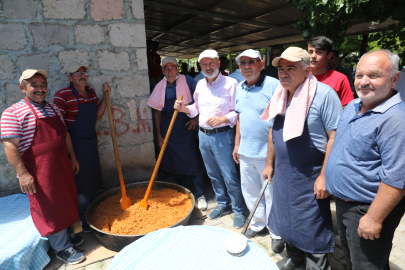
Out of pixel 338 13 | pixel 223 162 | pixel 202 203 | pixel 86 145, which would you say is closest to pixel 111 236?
pixel 86 145

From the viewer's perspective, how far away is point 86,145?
3.19 m

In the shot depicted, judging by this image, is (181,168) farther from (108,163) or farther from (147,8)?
(147,8)

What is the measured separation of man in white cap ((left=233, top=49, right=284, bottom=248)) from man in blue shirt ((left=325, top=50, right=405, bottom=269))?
898 millimetres

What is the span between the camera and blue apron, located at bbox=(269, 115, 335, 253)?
6.68ft

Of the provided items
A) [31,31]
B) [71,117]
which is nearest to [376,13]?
[71,117]

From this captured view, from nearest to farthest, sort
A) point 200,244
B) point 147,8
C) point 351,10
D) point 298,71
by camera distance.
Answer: point 200,244, point 298,71, point 351,10, point 147,8

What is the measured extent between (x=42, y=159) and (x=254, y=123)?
7.35 ft

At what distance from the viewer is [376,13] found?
339cm

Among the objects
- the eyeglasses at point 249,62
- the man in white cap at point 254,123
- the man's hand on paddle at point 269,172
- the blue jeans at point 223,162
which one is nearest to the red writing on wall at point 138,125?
the blue jeans at point 223,162

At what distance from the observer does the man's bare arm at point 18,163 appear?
2340mm

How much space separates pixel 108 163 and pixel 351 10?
4036 millimetres

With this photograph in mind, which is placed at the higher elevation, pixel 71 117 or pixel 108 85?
pixel 108 85

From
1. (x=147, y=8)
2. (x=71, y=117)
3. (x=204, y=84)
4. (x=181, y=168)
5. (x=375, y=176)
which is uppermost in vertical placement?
(x=147, y=8)

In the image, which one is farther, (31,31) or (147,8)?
(147,8)
